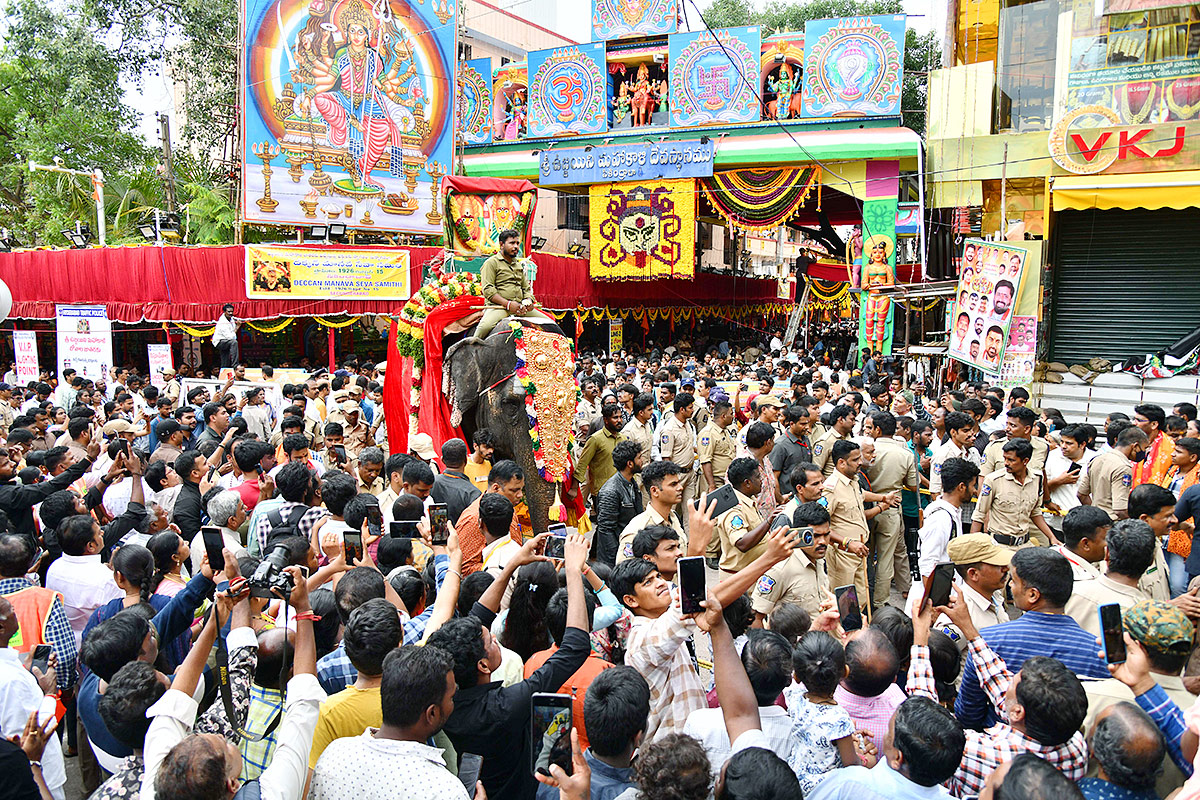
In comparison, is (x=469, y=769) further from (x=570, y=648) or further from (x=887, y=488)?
(x=887, y=488)

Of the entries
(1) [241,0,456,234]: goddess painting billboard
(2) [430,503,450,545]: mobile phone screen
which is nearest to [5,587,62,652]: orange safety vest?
(2) [430,503,450,545]: mobile phone screen

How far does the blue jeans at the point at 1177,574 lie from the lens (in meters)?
5.46

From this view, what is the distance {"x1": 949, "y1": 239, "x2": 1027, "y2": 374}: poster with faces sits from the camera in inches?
402

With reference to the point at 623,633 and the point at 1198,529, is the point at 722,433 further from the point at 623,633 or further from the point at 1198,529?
the point at 623,633

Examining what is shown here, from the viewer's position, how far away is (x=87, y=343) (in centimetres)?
1320

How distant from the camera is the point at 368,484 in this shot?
606 centimetres

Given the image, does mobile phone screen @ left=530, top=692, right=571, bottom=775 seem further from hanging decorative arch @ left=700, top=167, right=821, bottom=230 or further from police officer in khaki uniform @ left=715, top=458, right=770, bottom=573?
hanging decorative arch @ left=700, top=167, right=821, bottom=230

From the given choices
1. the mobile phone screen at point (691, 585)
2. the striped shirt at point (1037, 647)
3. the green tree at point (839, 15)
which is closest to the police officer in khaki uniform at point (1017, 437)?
the striped shirt at point (1037, 647)

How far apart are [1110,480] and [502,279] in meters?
4.99

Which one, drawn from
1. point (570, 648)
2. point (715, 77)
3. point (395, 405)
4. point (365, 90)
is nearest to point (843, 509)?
point (570, 648)

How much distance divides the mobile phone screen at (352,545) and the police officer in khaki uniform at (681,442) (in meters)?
4.50

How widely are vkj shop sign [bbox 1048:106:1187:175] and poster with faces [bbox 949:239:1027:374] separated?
258 cm

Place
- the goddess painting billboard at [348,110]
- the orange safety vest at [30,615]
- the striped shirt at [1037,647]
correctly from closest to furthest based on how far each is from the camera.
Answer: the striped shirt at [1037,647] → the orange safety vest at [30,615] → the goddess painting billboard at [348,110]

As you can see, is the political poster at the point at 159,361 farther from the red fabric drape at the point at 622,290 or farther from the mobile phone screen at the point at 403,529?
the mobile phone screen at the point at 403,529
